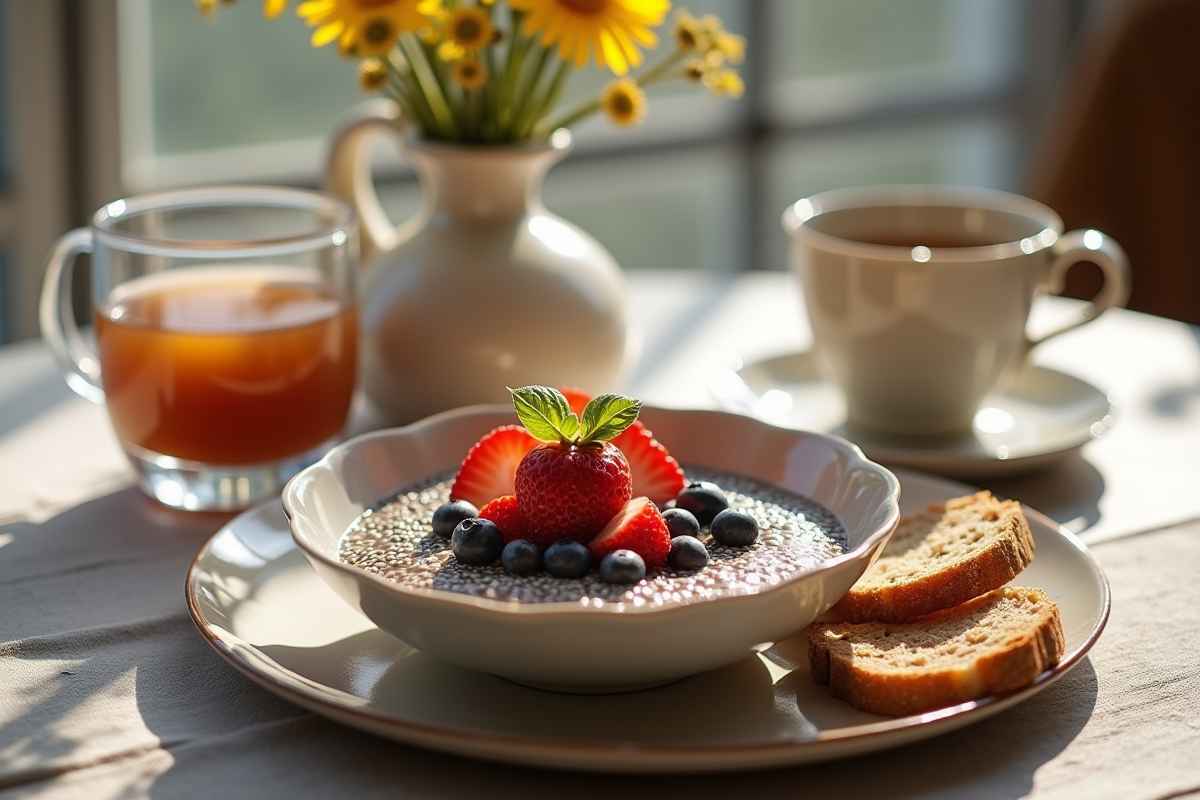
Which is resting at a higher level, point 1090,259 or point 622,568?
point 1090,259

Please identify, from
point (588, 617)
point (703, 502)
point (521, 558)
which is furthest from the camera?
point (703, 502)

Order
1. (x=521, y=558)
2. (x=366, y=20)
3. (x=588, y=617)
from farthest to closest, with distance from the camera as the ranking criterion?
1. (x=366, y=20)
2. (x=521, y=558)
3. (x=588, y=617)

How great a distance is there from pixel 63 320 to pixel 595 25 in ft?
1.94

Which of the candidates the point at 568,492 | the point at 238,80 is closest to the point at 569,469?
the point at 568,492

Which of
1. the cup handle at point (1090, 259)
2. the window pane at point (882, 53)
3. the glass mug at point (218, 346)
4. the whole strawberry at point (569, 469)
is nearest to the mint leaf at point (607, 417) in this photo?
the whole strawberry at point (569, 469)

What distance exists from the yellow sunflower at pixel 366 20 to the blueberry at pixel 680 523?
51 centimetres

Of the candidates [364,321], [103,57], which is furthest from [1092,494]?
[103,57]

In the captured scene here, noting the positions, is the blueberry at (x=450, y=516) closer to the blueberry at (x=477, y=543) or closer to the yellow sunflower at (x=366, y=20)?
the blueberry at (x=477, y=543)

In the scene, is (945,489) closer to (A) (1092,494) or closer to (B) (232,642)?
A: (A) (1092,494)

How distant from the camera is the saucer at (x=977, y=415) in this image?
1.22 metres

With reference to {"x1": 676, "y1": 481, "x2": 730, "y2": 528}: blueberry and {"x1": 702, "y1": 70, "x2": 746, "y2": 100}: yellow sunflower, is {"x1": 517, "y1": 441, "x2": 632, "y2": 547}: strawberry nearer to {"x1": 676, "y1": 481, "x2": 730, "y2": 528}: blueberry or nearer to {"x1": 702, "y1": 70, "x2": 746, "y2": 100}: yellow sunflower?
{"x1": 676, "y1": 481, "x2": 730, "y2": 528}: blueberry

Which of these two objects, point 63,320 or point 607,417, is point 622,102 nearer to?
point 607,417

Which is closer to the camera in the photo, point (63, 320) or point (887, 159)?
point (63, 320)

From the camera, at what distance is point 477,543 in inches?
33.9
